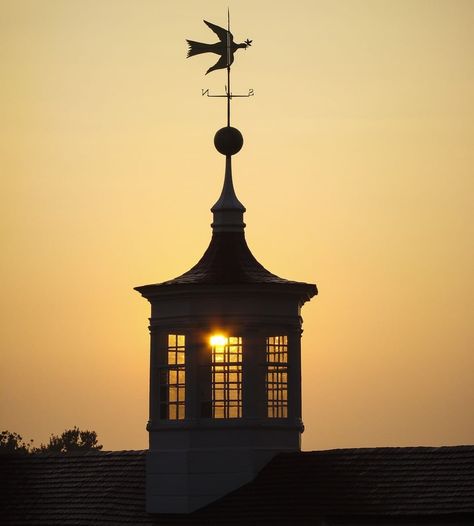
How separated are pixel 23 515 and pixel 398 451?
9.57m

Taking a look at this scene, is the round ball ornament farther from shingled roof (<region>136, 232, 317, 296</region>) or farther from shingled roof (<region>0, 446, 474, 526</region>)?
shingled roof (<region>0, 446, 474, 526</region>)

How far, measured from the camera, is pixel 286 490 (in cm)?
5050

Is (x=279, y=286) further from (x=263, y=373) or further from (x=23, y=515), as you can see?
(x=23, y=515)

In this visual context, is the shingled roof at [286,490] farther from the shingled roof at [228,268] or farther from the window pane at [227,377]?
the shingled roof at [228,268]

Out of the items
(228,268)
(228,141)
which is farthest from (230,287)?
(228,141)

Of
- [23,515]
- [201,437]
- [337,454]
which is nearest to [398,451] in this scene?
[337,454]

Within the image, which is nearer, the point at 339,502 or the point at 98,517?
the point at 339,502

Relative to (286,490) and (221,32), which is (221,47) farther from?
(286,490)

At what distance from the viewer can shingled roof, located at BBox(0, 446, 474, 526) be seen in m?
48.1

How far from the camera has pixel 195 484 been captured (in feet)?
170

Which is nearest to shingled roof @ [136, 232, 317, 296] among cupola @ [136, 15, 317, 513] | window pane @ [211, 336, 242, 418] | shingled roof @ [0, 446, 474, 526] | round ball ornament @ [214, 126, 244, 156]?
cupola @ [136, 15, 317, 513]

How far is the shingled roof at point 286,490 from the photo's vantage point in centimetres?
4806

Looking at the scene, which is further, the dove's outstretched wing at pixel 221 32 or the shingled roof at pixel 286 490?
the dove's outstretched wing at pixel 221 32

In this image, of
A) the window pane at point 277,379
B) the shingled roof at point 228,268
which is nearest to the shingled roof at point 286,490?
the window pane at point 277,379
